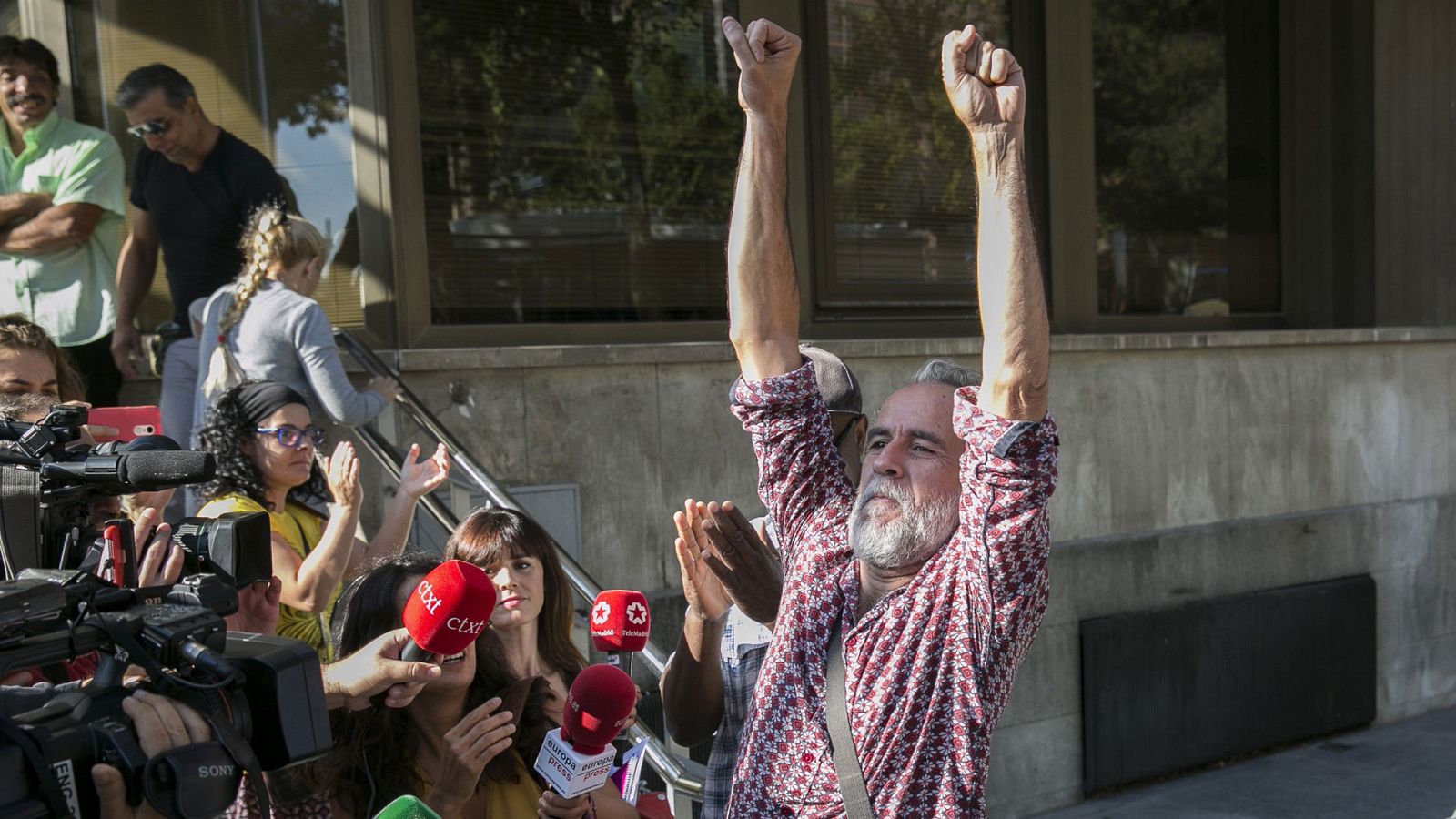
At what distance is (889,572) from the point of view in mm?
2654

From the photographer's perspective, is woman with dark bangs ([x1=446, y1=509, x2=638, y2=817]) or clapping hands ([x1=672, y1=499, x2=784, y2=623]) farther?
woman with dark bangs ([x1=446, y1=509, x2=638, y2=817])

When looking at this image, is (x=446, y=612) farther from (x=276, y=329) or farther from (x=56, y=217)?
(x=56, y=217)

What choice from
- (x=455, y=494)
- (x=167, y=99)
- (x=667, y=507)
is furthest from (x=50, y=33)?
(x=667, y=507)

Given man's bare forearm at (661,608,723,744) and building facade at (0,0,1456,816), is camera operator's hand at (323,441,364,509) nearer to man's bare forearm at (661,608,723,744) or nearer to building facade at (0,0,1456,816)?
man's bare forearm at (661,608,723,744)

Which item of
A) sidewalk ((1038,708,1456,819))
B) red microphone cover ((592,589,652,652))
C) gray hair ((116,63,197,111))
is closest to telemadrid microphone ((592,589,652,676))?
red microphone cover ((592,589,652,652))

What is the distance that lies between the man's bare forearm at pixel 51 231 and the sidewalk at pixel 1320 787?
17.9ft

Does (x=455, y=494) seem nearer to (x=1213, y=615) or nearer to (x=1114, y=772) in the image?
(x=1114, y=772)

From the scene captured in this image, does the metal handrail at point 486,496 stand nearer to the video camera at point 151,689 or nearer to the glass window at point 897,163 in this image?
the video camera at point 151,689

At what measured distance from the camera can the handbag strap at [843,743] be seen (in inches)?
97.4

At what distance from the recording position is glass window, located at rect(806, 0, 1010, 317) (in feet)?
26.7

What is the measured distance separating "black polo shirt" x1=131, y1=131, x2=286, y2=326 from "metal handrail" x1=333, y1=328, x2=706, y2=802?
54 cm

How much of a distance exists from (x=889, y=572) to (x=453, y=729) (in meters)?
0.99

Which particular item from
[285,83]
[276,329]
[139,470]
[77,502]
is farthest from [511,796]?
[285,83]

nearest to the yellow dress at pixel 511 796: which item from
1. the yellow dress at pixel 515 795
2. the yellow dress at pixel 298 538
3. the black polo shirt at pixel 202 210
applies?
the yellow dress at pixel 515 795
